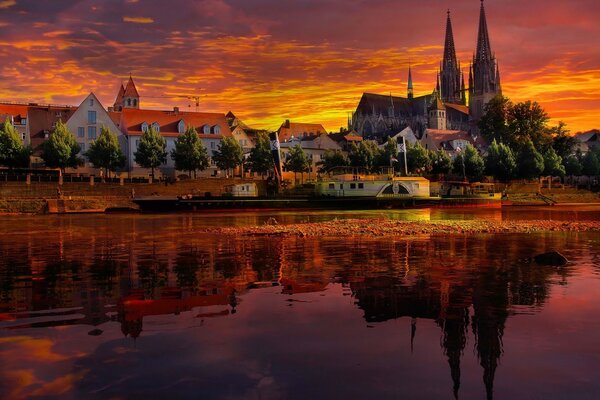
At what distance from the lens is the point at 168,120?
373 feet

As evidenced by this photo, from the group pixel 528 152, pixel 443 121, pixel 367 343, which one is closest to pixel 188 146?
pixel 528 152

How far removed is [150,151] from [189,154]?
20.1 ft

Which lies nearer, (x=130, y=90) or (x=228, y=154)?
(x=228, y=154)

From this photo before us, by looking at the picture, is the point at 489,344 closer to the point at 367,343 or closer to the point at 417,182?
the point at 367,343

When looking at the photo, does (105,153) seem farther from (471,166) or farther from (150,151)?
(471,166)

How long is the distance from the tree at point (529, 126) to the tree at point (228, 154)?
70.9 meters

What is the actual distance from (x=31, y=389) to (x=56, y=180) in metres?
78.7

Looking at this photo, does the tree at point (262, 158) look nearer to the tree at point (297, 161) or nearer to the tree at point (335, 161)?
the tree at point (297, 161)

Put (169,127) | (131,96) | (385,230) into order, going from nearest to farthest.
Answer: (385,230), (169,127), (131,96)

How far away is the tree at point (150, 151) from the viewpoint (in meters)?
96.6

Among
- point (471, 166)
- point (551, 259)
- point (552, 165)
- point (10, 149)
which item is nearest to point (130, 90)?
point (10, 149)

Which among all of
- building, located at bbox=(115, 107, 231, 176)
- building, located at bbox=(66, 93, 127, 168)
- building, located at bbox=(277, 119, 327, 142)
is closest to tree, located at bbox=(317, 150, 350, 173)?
building, located at bbox=(115, 107, 231, 176)

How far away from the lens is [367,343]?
1175 centimetres

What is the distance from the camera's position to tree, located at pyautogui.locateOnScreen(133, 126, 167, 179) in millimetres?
96562
